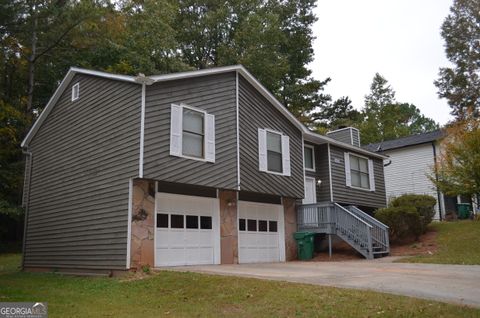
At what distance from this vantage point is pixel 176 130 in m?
13.8

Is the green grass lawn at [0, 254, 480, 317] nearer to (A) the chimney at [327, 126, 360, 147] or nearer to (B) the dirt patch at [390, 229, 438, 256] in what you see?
(B) the dirt patch at [390, 229, 438, 256]

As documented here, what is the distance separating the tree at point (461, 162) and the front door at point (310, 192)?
213 inches

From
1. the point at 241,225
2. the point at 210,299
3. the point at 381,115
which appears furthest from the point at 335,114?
the point at 210,299

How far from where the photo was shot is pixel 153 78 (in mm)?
13336

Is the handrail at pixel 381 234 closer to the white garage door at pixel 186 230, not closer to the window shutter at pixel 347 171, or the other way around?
the window shutter at pixel 347 171

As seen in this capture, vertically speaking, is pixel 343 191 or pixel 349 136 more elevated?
pixel 349 136

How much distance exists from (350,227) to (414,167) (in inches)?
507

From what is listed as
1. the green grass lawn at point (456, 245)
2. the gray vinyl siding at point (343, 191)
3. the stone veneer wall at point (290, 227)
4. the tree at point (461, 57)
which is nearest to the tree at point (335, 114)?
the tree at point (461, 57)

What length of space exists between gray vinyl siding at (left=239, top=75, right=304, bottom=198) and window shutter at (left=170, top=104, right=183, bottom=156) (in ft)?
8.63

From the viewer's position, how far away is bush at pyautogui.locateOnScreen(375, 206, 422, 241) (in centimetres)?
1816

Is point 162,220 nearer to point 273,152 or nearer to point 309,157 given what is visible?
point 273,152

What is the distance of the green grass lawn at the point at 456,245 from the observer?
553 inches

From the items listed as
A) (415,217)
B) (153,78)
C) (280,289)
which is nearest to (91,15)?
(153,78)

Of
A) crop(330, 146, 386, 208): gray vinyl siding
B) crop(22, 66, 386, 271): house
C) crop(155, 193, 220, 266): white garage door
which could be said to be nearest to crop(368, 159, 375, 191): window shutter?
crop(330, 146, 386, 208): gray vinyl siding
